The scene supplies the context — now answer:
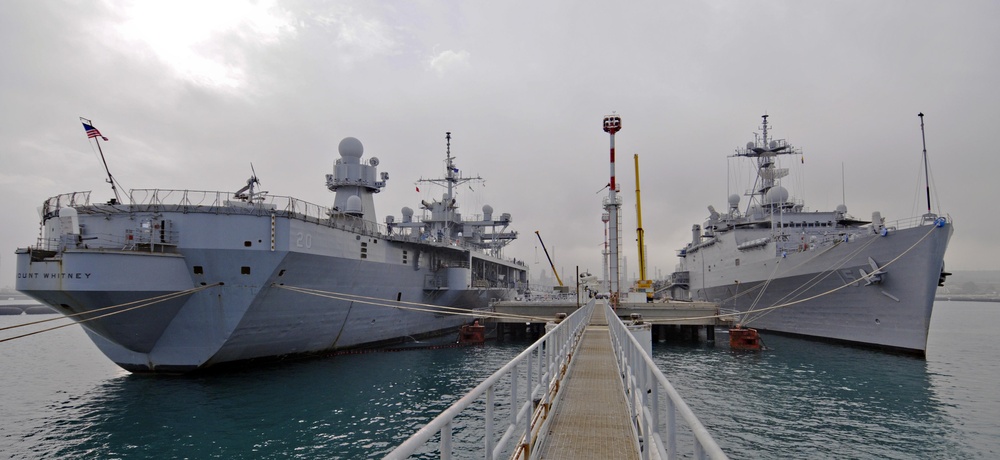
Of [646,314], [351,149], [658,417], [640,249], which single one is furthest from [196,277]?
[640,249]

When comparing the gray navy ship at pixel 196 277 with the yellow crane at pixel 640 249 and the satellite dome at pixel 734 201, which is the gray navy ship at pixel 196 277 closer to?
the yellow crane at pixel 640 249

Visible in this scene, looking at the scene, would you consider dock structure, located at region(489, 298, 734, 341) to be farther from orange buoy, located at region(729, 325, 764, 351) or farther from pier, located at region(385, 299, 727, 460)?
pier, located at region(385, 299, 727, 460)

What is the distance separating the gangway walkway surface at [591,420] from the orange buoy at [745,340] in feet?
63.2

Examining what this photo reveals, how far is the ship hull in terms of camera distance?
74.8 ft

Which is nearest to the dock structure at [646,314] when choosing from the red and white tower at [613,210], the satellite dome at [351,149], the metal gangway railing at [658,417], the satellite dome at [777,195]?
the red and white tower at [613,210]

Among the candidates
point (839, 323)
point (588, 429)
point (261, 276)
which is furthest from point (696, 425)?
point (839, 323)

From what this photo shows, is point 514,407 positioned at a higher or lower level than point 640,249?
lower

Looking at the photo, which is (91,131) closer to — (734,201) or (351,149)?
(351,149)

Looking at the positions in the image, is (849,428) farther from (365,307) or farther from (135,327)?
(135,327)

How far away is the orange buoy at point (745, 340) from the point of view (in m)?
27.7

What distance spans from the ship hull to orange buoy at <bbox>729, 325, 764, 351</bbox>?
133 centimetres

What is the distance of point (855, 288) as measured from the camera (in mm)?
26328

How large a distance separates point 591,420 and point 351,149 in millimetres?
28350

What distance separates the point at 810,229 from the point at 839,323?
10.7 m
